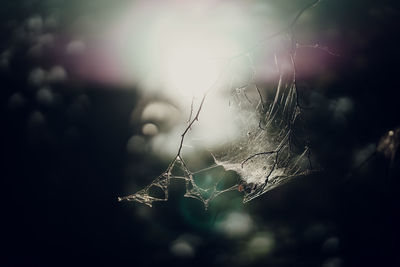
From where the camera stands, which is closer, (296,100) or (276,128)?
(296,100)

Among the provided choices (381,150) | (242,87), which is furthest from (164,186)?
(381,150)

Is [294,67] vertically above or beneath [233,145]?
beneath

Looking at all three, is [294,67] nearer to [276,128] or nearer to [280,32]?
[280,32]

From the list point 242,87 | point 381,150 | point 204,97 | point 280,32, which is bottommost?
point 381,150

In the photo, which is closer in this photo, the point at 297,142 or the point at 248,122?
the point at 297,142

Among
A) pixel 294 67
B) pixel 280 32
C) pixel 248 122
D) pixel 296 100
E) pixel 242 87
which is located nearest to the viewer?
pixel 280 32

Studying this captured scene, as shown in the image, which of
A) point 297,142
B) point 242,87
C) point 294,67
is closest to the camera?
point 294,67

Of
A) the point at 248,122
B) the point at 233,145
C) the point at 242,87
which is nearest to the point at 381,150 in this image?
the point at 242,87

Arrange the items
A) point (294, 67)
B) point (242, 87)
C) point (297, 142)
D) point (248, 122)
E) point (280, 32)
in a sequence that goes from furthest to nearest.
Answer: point (248, 122)
point (297, 142)
point (242, 87)
point (294, 67)
point (280, 32)

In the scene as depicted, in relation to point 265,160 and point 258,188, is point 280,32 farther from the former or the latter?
point 258,188
